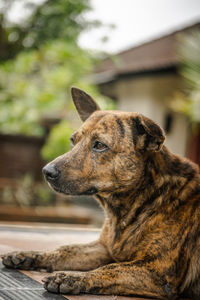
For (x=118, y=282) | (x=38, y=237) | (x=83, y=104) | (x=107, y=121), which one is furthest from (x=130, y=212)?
(x=38, y=237)

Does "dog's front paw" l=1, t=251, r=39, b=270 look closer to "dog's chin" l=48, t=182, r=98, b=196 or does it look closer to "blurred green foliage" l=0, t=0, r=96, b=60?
"dog's chin" l=48, t=182, r=98, b=196

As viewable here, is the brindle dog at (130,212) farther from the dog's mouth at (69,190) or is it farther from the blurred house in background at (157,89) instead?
the blurred house in background at (157,89)

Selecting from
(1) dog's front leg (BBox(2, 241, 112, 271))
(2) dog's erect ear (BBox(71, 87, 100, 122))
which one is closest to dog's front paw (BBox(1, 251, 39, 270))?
(1) dog's front leg (BBox(2, 241, 112, 271))

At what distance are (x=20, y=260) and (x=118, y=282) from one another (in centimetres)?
77

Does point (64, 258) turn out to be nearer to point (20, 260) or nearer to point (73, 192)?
point (20, 260)

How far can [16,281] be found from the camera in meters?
2.67

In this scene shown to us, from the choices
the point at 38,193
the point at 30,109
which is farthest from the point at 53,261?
the point at 30,109

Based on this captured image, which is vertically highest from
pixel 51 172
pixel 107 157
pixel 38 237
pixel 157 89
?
pixel 157 89

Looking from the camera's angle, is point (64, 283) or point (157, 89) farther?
point (157, 89)

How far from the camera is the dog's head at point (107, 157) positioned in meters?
2.79

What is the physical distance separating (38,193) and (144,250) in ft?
22.0

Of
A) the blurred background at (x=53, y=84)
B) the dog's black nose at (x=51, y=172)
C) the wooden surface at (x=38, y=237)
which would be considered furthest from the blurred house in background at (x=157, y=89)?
the dog's black nose at (x=51, y=172)

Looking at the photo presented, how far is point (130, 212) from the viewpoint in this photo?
9.68 feet

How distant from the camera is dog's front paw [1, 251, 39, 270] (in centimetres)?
292
